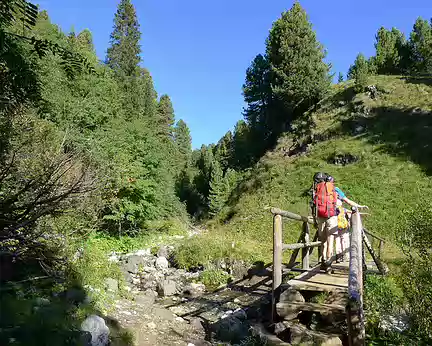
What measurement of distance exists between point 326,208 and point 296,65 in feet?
103

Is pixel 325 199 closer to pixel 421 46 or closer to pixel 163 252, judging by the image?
pixel 163 252

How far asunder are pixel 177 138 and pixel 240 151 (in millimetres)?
22744

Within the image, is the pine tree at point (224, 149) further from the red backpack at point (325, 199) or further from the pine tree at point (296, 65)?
the red backpack at point (325, 199)

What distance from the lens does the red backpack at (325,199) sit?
7.07 metres

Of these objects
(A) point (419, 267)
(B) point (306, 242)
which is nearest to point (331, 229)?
(B) point (306, 242)

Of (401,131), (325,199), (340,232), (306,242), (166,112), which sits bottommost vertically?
(306,242)

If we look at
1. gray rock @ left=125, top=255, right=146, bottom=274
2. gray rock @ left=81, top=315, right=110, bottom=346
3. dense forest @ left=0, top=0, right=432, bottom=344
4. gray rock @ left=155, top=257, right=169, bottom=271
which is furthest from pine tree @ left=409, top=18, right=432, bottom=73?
gray rock @ left=81, top=315, right=110, bottom=346

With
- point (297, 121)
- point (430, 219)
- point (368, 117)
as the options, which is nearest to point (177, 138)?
point (297, 121)

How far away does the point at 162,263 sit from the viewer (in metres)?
14.4

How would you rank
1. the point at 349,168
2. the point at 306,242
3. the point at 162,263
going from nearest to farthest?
1. the point at 306,242
2. the point at 162,263
3. the point at 349,168

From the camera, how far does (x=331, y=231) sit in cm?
720

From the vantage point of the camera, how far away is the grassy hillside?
18405 mm

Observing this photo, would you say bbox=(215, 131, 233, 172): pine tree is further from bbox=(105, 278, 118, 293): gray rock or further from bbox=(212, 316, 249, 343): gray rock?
bbox=(212, 316, 249, 343): gray rock

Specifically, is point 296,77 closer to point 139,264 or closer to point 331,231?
point 139,264
